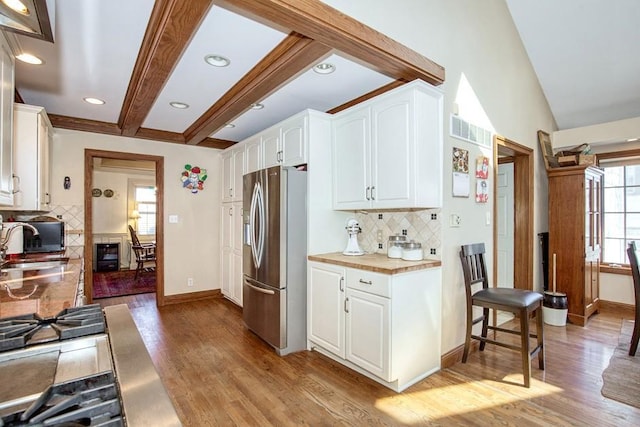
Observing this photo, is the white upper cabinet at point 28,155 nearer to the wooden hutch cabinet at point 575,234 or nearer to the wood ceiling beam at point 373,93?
the wood ceiling beam at point 373,93

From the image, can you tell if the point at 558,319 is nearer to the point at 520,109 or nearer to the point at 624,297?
the point at 624,297

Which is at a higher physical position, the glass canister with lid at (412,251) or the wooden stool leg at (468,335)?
the glass canister with lid at (412,251)

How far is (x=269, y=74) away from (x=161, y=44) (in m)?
0.79

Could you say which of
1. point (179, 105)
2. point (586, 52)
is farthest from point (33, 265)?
point (586, 52)

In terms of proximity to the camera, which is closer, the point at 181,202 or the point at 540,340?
the point at 540,340

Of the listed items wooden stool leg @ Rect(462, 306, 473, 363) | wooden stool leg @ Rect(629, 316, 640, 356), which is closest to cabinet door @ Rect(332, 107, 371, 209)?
wooden stool leg @ Rect(462, 306, 473, 363)

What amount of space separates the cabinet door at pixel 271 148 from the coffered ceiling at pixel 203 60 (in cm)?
27

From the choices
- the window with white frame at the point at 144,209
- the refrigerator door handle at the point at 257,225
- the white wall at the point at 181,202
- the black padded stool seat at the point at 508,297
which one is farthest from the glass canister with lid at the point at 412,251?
the window with white frame at the point at 144,209

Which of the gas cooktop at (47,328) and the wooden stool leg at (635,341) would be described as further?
the wooden stool leg at (635,341)

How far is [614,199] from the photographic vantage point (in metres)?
4.33

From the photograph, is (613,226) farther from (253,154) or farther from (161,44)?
(161,44)

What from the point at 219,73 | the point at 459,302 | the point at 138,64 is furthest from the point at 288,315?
the point at 138,64

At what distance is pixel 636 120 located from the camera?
3.71m

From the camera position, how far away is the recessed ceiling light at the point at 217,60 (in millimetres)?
2477
